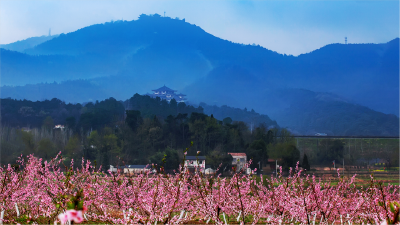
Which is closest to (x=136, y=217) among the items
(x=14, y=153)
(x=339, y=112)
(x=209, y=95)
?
(x=14, y=153)

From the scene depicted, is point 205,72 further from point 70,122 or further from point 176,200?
point 176,200

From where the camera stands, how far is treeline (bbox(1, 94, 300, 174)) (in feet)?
130

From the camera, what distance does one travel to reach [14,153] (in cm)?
3941

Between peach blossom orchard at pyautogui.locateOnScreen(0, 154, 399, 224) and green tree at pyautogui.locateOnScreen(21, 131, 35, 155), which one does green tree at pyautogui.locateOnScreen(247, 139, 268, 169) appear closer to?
green tree at pyautogui.locateOnScreen(21, 131, 35, 155)

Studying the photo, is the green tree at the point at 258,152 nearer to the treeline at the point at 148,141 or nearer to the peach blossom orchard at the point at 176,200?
the treeline at the point at 148,141

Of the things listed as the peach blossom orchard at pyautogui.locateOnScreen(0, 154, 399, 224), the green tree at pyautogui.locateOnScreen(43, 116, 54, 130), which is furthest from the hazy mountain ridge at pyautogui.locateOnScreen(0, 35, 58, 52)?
the peach blossom orchard at pyautogui.locateOnScreen(0, 154, 399, 224)

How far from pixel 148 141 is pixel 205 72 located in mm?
64632

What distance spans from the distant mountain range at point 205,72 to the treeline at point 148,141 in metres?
34.9

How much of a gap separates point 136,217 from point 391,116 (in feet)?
267

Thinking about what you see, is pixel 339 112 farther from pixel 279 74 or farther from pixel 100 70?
pixel 100 70

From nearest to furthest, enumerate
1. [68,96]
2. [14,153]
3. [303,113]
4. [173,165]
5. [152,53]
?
[173,165] < [14,153] < [303,113] < [68,96] < [152,53]

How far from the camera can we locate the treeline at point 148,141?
3962 centimetres

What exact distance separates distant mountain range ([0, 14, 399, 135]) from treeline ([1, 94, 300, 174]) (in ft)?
115

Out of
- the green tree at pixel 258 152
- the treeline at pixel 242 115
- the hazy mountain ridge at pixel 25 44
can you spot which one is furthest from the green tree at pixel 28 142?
the hazy mountain ridge at pixel 25 44
